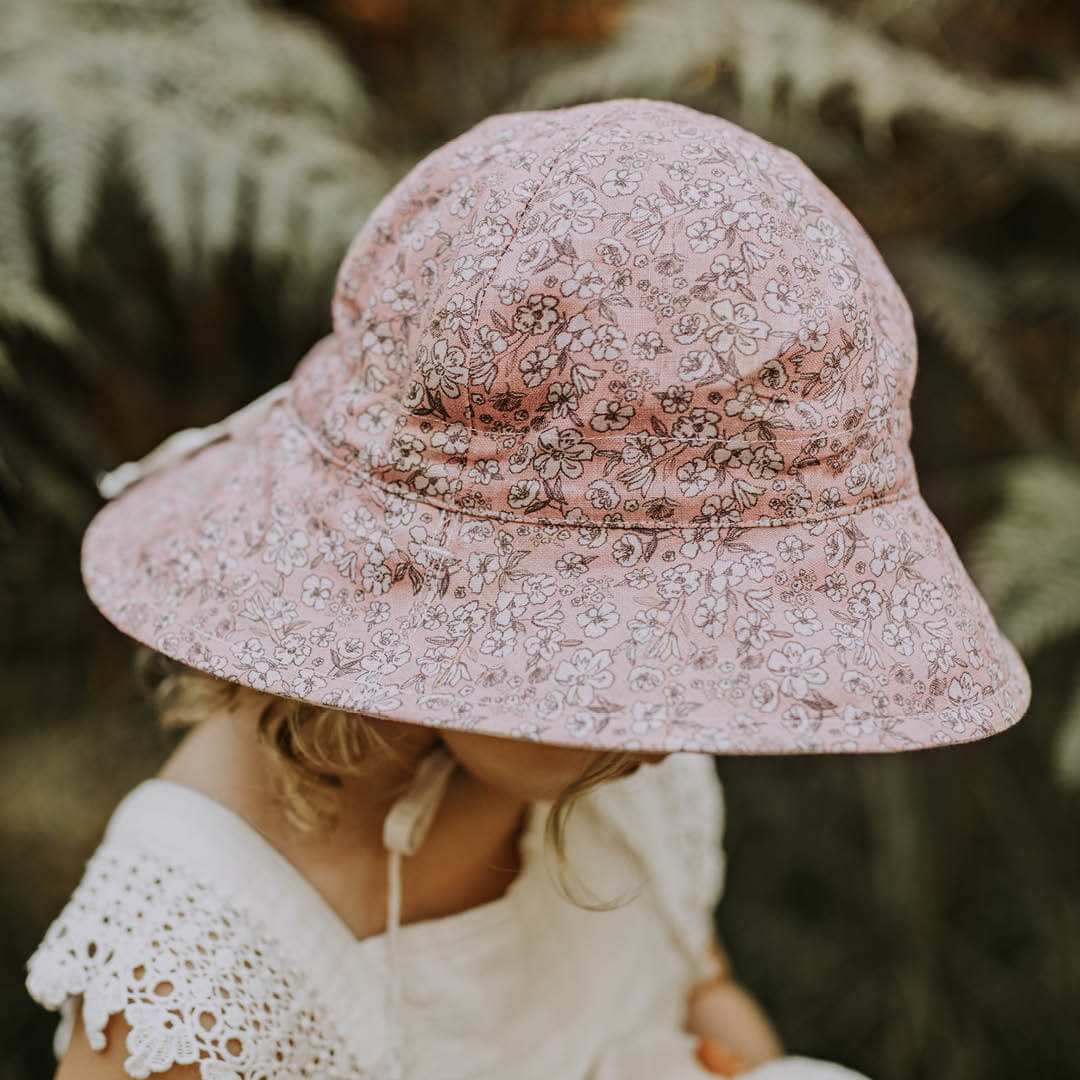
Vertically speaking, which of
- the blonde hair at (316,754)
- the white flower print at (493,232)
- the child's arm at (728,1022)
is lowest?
the child's arm at (728,1022)

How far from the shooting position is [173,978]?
755 millimetres

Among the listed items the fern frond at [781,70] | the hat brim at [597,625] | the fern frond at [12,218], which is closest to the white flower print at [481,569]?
the hat brim at [597,625]

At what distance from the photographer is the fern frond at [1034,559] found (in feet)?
4.02

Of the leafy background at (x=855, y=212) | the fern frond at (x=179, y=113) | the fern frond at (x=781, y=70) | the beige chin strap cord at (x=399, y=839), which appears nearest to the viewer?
the beige chin strap cord at (x=399, y=839)

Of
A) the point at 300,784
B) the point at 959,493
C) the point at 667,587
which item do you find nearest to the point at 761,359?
the point at 667,587

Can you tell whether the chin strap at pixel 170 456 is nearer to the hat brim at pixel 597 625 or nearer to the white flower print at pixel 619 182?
the hat brim at pixel 597 625

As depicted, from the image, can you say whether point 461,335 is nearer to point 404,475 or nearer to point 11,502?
point 404,475

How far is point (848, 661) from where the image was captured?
65cm

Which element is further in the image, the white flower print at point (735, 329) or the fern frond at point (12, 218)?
the fern frond at point (12, 218)

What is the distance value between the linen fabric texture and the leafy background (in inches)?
20.4

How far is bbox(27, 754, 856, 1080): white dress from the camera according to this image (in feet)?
2.51

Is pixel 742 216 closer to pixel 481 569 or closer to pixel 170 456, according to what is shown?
pixel 481 569

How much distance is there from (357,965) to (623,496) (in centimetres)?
48

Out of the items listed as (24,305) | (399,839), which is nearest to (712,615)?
(399,839)
